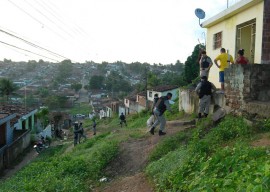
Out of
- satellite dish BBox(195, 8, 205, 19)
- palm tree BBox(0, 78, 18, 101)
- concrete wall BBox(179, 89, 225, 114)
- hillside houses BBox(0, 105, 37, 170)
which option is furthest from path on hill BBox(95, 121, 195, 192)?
palm tree BBox(0, 78, 18, 101)

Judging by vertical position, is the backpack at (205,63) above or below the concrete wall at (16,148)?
above

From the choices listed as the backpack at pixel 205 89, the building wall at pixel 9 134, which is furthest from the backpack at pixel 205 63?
the building wall at pixel 9 134

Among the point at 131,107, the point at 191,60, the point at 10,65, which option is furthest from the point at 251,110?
the point at 10,65

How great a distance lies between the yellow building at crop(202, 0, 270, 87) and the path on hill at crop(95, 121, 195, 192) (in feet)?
11.2

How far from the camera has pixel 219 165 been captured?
485 cm

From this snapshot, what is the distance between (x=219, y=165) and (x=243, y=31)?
Answer: 324 inches

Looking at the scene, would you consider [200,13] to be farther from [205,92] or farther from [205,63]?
[205,92]

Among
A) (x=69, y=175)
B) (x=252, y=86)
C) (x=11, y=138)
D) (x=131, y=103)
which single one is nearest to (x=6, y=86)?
(x=131, y=103)

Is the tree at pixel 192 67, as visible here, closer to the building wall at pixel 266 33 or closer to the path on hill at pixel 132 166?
the path on hill at pixel 132 166

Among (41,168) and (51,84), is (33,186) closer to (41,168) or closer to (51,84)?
(41,168)

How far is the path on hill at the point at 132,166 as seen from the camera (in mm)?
6980

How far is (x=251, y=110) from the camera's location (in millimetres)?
8352

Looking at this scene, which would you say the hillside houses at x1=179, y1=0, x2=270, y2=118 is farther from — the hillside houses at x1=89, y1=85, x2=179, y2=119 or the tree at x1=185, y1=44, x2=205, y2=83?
the hillside houses at x1=89, y1=85, x2=179, y2=119

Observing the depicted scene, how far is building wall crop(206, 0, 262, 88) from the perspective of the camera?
9617 mm
